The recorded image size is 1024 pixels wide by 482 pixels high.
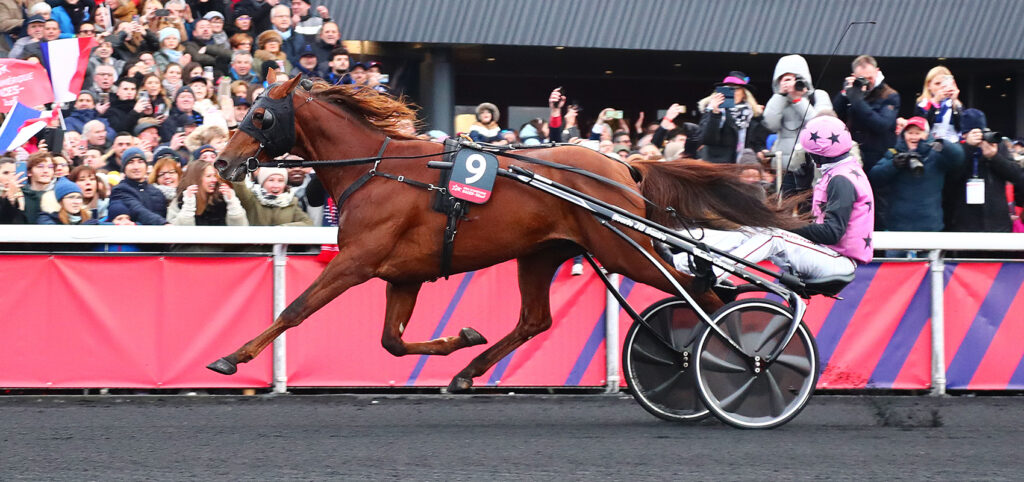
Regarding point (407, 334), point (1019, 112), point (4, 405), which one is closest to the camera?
point (4, 405)

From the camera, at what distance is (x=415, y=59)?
13562 millimetres

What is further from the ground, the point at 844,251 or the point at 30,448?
the point at 844,251

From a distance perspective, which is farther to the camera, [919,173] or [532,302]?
[919,173]

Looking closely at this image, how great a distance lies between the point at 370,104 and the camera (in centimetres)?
664

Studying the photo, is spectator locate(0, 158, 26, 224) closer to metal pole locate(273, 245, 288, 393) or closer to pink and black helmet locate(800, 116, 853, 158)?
metal pole locate(273, 245, 288, 393)

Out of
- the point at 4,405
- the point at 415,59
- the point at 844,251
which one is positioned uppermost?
the point at 415,59

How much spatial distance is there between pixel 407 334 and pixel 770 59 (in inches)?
314

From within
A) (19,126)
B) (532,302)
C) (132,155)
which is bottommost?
(532,302)

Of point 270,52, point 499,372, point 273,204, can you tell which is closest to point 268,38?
point 270,52

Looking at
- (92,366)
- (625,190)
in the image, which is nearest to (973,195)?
(625,190)

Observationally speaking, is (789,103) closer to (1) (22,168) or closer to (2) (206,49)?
(2) (206,49)

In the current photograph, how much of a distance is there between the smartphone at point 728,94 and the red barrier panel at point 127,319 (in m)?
3.26

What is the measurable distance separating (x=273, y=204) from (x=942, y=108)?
14.8 ft

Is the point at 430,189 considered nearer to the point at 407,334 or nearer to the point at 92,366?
the point at 407,334
